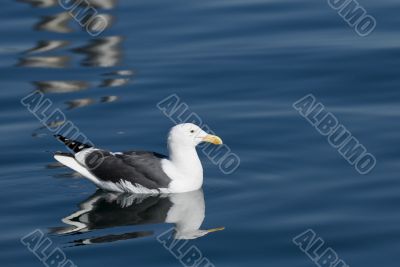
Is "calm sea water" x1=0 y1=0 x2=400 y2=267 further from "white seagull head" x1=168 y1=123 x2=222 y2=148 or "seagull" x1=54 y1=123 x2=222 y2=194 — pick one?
"white seagull head" x1=168 y1=123 x2=222 y2=148

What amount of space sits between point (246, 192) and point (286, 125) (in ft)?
9.78

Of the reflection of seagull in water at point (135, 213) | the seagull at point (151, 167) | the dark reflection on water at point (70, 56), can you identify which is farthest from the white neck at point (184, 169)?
the dark reflection on water at point (70, 56)

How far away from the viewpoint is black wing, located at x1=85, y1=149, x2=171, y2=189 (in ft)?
65.7

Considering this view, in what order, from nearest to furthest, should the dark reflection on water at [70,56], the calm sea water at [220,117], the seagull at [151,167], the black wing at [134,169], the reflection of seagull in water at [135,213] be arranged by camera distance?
the calm sea water at [220,117] < the reflection of seagull in water at [135,213] < the seagull at [151,167] < the black wing at [134,169] < the dark reflection on water at [70,56]

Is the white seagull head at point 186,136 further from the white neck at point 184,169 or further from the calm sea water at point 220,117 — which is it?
the calm sea water at point 220,117

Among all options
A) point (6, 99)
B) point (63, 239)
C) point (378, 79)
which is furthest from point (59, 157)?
point (378, 79)

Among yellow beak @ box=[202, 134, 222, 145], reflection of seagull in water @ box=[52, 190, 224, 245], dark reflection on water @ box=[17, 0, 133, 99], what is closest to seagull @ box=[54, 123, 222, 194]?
yellow beak @ box=[202, 134, 222, 145]

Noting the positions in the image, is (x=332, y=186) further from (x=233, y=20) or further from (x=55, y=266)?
(x=233, y=20)

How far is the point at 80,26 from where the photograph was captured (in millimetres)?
28484

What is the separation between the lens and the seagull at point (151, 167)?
65.2 ft

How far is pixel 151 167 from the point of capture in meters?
20.0

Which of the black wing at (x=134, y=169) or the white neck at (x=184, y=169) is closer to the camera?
the white neck at (x=184, y=169)

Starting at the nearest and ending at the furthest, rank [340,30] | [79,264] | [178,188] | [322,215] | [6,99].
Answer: [79,264]
[322,215]
[178,188]
[6,99]
[340,30]

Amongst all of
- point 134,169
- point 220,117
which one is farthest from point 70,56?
point 134,169
